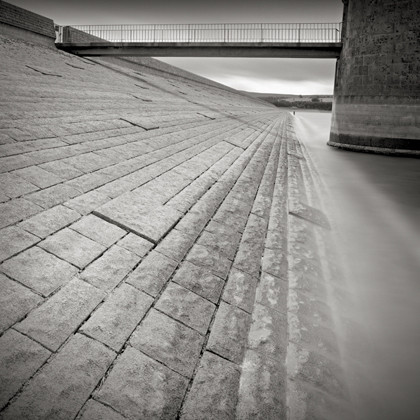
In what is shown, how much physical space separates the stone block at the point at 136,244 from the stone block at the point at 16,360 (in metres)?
1.15

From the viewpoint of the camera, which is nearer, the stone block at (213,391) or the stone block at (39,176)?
the stone block at (213,391)

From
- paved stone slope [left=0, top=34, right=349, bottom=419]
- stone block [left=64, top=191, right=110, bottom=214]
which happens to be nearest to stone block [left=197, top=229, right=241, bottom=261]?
paved stone slope [left=0, top=34, right=349, bottom=419]

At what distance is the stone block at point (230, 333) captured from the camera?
2138mm

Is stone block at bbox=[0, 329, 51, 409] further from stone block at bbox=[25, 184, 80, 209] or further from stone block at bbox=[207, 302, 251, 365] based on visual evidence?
stone block at bbox=[25, 184, 80, 209]

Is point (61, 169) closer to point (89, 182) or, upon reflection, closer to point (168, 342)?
point (89, 182)

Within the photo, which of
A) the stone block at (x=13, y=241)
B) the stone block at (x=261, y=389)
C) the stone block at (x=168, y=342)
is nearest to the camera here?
the stone block at (x=261, y=389)

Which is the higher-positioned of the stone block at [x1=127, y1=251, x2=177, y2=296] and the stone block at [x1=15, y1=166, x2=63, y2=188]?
the stone block at [x1=15, y1=166, x2=63, y2=188]

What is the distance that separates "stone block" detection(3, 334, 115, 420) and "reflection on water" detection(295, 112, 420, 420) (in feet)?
5.65

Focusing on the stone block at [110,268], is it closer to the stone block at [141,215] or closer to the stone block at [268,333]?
the stone block at [141,215]

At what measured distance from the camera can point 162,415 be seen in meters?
1.59

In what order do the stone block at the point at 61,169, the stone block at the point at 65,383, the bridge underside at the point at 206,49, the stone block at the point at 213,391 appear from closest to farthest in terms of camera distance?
the stone block at the point at 65,383
the stone block at the point at 213,391
the stone block at the point at 61,169
the bridge underside at the point at 206,49

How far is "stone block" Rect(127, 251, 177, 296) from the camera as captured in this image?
2.40m

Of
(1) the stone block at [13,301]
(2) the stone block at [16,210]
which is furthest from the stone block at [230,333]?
(2) the stone block at [16,210]

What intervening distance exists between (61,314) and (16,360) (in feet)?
1.18
